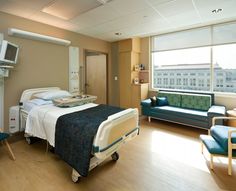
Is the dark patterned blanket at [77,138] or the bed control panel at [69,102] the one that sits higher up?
the bed control panel at [69,102]

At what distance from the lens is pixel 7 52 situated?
105 inches

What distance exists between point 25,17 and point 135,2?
232cm

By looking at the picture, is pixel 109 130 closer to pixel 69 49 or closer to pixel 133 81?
pixel 69 49

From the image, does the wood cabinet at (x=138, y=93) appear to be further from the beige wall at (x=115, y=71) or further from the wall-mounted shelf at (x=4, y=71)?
the wall-mounted shelf at (x=4, y=71)

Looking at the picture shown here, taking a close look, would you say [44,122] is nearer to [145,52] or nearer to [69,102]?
[69,102]

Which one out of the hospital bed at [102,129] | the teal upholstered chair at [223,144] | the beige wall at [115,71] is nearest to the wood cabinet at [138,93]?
the beige wall at [115,71]

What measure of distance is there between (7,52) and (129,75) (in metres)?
3.38

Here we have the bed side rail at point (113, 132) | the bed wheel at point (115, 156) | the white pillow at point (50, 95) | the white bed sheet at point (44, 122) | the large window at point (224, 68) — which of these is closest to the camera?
the bed side rail at point (113, 132)

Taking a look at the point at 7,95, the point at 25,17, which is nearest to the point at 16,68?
the point at 7,95

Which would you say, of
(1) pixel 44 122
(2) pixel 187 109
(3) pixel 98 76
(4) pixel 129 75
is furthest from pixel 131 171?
(3) pixel 98 76

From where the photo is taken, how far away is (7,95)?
3.04 metres

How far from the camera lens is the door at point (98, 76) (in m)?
5.47

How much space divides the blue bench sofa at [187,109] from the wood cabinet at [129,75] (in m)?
0.59

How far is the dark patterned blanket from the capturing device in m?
1.69
